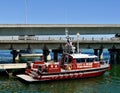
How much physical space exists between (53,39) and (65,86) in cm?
2939

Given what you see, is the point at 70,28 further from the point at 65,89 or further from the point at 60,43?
the point at 65,89

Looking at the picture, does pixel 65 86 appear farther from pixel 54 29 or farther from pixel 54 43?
pixel 54 29

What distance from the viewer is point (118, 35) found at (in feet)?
241

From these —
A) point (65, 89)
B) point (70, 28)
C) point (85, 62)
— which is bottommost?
point (65, 89)

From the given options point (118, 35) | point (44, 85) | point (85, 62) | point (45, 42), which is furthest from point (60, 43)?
point (44, 85)

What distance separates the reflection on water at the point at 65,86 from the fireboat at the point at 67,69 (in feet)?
2.16

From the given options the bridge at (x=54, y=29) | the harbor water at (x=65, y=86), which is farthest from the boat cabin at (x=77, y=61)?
the bridge at (x=54, y=29)

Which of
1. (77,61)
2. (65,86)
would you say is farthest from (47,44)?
(65,86)

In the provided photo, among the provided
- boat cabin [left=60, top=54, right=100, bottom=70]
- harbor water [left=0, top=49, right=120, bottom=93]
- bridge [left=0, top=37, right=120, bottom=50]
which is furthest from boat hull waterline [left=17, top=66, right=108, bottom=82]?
bridge [left=0, top=37, right=120, bottom=50]

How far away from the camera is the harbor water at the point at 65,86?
35031 mm

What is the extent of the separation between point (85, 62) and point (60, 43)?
22.7 m

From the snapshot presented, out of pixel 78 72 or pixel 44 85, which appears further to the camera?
pixel 78 72

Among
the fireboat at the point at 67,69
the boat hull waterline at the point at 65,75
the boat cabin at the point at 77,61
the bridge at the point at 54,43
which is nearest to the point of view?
the boat hull waterline at the point at 65,75

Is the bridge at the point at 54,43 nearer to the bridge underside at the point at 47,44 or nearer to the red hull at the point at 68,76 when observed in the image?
the bridge underside at the point at 47,44
